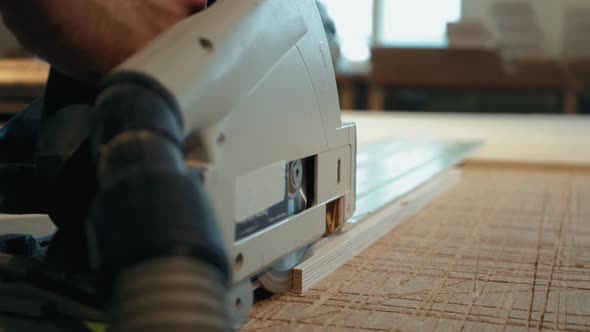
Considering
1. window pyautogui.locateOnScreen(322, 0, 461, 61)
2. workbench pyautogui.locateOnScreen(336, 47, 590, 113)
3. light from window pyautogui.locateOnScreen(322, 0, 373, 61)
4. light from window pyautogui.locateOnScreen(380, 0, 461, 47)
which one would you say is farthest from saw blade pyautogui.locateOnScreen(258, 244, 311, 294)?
light from window pyautogui.locateOnScreen(380, 0, 461, 47)

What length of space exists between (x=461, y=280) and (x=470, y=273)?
0.19 feet

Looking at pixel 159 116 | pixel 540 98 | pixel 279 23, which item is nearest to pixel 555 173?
pixel 279 23

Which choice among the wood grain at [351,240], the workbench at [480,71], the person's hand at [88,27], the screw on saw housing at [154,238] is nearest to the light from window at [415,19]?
the workbench at [480,71]

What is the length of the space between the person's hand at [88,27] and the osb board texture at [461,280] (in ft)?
1.29

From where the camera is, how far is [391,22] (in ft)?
31.3

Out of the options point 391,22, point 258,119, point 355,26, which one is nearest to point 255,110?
point 258,119

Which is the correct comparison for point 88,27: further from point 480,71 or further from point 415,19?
point 415,19

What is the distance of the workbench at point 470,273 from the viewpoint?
3.44 ft

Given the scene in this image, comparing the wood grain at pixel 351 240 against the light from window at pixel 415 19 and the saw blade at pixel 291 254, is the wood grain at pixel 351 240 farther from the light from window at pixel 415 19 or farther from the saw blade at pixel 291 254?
the light from window at pixel 415 19

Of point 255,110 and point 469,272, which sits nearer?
point 255,110

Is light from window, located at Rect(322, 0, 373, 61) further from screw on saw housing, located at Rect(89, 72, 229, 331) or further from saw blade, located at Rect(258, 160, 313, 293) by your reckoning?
screw on saw housing, located at Rect(89, 72, 229, 331)

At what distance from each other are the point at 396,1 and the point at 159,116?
9.17 meters

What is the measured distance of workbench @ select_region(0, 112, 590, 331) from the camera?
1050 millimetres

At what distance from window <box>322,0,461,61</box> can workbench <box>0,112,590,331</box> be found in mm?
6736
